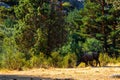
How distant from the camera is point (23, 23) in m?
27.6

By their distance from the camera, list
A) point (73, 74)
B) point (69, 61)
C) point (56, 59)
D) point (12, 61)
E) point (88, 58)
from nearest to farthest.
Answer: point (73, 74), point (12, 61), point (56, 59), point (69, 61), point (88, 58)

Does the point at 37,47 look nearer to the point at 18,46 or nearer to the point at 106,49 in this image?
the point at 18,46

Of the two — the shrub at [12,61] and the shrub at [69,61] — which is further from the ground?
the shrub at [12,61]

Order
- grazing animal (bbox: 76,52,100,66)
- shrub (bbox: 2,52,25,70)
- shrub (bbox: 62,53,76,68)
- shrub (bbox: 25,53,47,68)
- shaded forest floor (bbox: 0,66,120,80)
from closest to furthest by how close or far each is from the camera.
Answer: shaded forest floor (bbox: 0,66,120,80) → shrub (bbox: 2,52,25,70) → shrub (bbox: 25,53,47,68) → shrub (bbox: 62,53,76,68) → grazing animal (bbox: 76,52,100,66)

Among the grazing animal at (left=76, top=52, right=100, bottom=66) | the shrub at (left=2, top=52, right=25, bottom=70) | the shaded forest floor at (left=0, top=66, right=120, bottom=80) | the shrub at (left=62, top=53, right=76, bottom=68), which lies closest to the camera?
the shaded forest floor at (left=0, top=66, right=120, bottom=80)

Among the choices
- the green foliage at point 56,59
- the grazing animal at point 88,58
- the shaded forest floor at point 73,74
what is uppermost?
the shaded forest floor at point 73,74

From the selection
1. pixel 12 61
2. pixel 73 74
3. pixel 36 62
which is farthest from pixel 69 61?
pixel 73 74

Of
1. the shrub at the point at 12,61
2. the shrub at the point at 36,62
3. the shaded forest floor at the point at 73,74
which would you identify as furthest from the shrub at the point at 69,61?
the shaded forest floor at the point at 73,74

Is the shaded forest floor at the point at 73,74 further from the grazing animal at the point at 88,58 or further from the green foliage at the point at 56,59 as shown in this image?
the grazing animal at the point at 88,58

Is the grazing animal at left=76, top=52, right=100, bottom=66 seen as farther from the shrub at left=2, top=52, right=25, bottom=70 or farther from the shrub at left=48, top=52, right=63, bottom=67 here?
the shrub at left=2, top=52, right=25, bottom=70

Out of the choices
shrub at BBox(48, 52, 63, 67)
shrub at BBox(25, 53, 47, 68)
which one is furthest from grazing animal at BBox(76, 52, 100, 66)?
shrub at BBox(25, 53, 47, 68)

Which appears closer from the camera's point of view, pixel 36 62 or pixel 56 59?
pixel 36 62

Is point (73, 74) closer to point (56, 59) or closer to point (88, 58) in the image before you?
point (56, 59)

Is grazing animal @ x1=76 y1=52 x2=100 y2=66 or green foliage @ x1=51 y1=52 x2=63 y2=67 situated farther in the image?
grazing animal @ x1=76 y1=52 x2=100 y2=66
